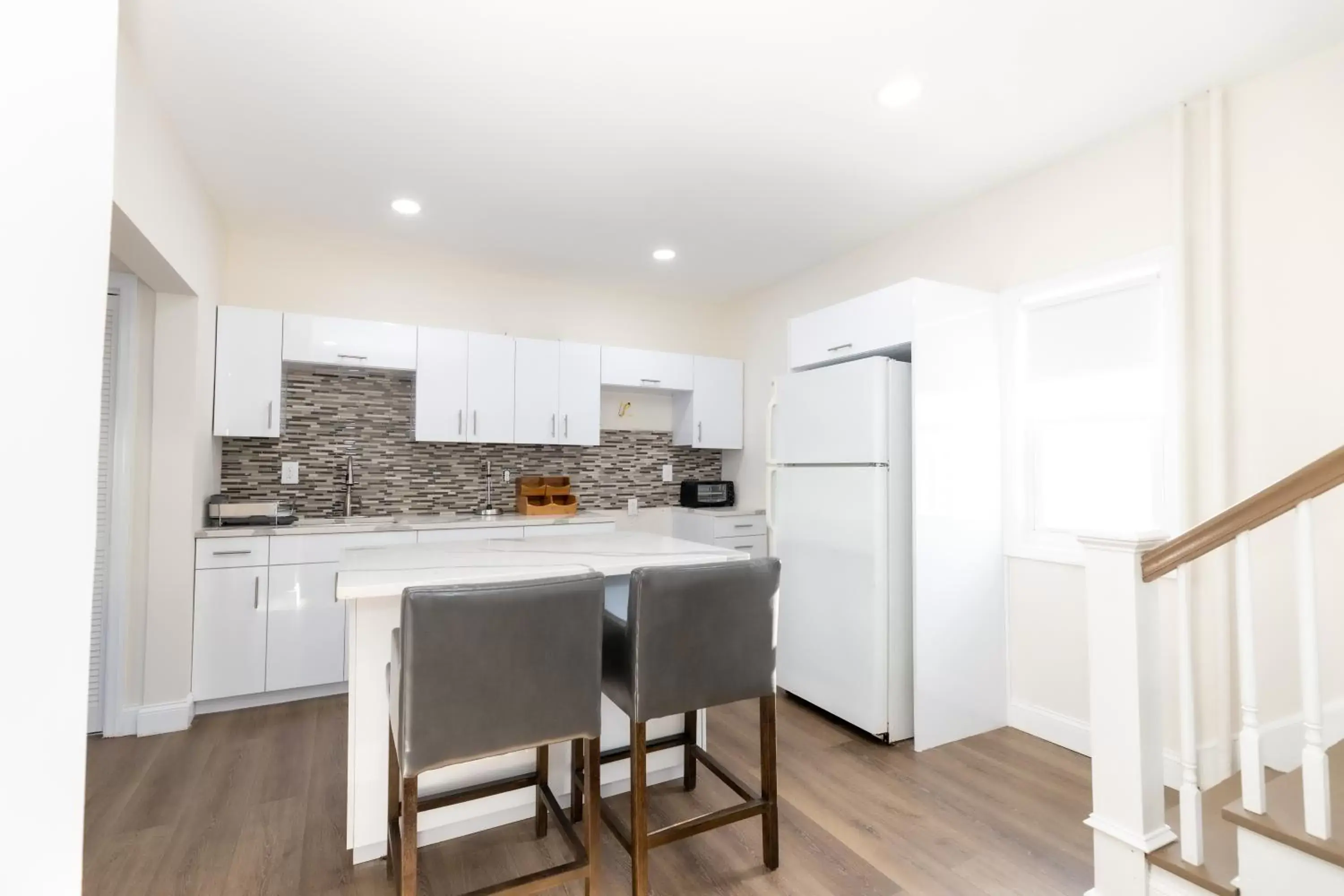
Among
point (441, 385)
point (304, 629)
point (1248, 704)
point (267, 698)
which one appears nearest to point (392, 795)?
point (304, 629)

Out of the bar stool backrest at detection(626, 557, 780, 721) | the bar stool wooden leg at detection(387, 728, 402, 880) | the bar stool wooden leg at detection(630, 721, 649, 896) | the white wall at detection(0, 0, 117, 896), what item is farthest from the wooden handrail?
the bar stool wooden leg at detection(387, 728, 402, 880)

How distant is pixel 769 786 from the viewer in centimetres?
199

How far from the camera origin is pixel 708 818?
6.14 ft

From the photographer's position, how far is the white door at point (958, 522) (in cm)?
290

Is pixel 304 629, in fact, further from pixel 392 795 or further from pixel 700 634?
pixel 700 634

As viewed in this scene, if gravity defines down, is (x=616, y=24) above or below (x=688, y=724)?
above

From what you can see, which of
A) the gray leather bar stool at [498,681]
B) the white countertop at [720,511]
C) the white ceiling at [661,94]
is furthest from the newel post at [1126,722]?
the white countertop at [720,511]

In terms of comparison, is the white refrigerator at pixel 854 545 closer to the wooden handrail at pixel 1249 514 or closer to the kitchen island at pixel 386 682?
the kitchen island at pixel 386 682

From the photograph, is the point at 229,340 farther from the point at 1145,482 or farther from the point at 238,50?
the point at 1145,482

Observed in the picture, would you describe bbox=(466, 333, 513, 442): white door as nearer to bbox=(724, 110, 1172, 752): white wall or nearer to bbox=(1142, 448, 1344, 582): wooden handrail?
bbox=(724, 110, 1172, 752): white wall

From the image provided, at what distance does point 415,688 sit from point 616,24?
6.64 feet

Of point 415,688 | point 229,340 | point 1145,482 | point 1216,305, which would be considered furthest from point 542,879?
point 229,340

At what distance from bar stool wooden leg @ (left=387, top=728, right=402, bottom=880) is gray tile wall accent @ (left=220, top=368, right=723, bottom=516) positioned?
2.41 m

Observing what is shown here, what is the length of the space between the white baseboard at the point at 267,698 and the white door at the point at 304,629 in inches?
2.6
